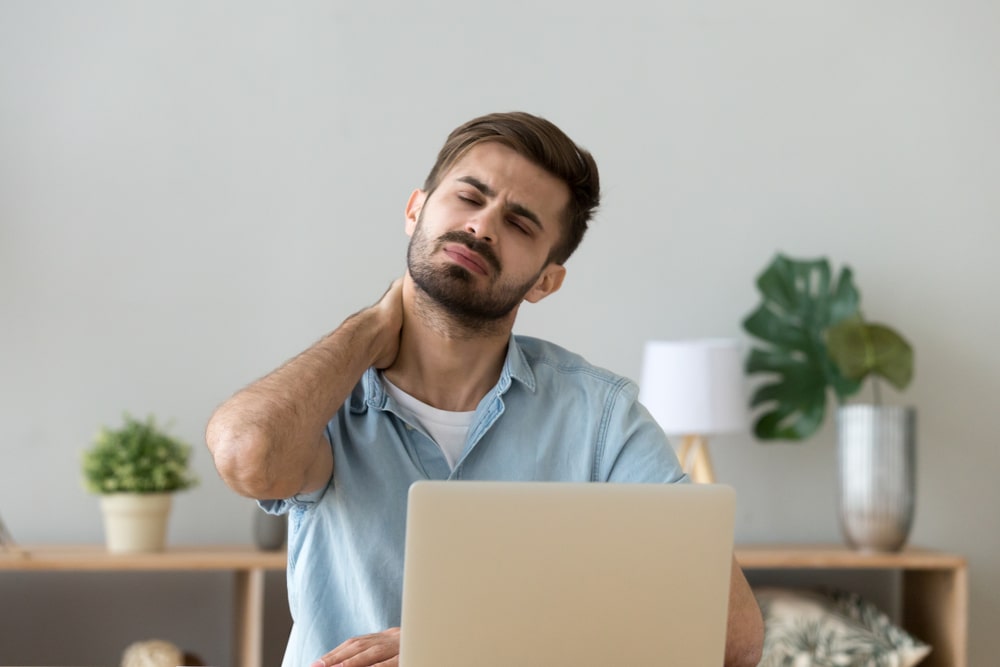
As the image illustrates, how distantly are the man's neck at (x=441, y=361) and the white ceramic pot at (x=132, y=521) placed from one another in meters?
1.17

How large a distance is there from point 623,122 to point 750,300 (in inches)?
24.3

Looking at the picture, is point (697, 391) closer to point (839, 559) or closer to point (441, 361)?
point (839, 559)

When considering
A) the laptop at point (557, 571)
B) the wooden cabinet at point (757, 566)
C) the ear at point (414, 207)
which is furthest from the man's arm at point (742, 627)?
the wooden cabinet at point (757, 566)

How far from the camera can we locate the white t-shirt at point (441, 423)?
1741 mm

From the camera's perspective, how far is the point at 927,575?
309 cm

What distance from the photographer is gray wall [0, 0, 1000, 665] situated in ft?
Result: 9.84

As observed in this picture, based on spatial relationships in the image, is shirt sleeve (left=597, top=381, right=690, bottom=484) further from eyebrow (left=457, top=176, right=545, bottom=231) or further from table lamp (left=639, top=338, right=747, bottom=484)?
table lamp (left=639, top=338, right=747, bottom=484)

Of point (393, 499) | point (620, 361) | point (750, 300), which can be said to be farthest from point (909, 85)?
point (393, 499)

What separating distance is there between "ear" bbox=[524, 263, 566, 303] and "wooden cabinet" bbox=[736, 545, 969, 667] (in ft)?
3.81

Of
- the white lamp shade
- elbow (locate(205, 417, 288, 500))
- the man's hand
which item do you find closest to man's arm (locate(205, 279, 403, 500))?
elbow (locate(205, 417, 288, 500))

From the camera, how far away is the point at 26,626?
115 inches

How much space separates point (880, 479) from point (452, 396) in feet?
5.14

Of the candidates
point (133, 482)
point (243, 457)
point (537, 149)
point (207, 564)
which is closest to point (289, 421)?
point (243, 457)

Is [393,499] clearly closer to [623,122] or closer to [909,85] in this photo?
[623,122]
